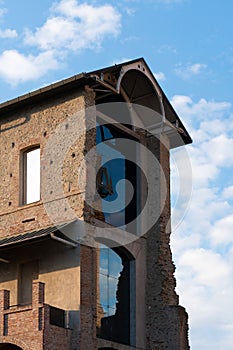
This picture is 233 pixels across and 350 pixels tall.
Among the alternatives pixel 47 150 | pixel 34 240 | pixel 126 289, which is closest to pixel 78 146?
pixel 47 150

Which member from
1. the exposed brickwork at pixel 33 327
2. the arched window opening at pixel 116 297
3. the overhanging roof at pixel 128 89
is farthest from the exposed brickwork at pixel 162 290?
the exposed brickwork at pixel 33 327

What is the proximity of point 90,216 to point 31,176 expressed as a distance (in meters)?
3.17

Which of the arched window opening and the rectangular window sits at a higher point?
the rectangular window

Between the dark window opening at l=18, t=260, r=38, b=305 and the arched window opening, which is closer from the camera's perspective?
the dark window opening at l=18, t=260, r=38, b=305

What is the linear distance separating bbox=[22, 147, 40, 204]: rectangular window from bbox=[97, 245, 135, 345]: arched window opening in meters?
3.02

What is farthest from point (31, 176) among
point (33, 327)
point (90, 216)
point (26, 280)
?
point (33, 327)

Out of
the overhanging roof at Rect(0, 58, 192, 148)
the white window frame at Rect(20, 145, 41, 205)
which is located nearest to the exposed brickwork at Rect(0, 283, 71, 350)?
the white window frame at Rect(20, 145, 41, 205)

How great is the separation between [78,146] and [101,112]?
2.37 m

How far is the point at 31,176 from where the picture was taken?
29.2 metres

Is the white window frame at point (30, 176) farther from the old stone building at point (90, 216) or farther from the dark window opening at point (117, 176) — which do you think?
the dark window opening at point (117, 176)

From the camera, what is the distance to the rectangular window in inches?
1139

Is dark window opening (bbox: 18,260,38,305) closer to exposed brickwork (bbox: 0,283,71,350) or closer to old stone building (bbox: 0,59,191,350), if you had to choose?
old stone building (bbox: 0,59,191,350)

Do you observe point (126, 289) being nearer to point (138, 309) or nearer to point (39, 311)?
point (138, 309)

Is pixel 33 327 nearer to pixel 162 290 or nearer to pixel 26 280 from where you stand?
pixel 26 280
